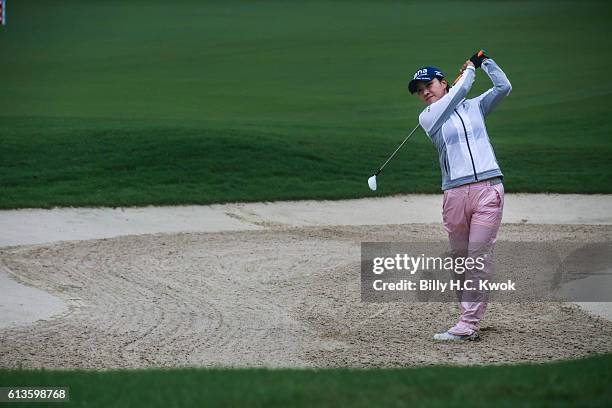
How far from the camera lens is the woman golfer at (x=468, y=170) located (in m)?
8.56

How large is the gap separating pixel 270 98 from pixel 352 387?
21.6 metres

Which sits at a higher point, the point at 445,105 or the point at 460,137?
the point at 445,105

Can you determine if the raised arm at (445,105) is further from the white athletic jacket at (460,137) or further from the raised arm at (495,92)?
the raised arm at (495,92)

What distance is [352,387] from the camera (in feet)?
19.0

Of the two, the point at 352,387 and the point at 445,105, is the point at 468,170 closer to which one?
A: the point at 445,105

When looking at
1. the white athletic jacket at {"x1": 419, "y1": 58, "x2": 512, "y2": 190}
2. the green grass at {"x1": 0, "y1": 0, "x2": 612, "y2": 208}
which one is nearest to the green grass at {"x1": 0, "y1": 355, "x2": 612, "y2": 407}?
the white athletic jacket at {"x1": 419, "y1": 58, "x2": 512, "y2": 190}

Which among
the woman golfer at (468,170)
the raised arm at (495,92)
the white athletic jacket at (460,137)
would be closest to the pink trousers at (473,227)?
the woman golfer at (468,170)

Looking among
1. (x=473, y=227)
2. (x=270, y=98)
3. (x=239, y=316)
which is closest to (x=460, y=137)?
(x=473, y=227)

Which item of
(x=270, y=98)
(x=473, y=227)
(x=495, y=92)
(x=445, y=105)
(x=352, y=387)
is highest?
(x=270, y=98)

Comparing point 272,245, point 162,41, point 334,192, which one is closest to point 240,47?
point 162,41

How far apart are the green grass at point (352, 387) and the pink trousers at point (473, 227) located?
1972 mm

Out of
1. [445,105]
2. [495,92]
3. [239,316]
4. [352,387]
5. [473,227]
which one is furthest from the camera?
[239,316]

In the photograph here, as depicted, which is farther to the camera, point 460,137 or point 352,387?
point 460,137

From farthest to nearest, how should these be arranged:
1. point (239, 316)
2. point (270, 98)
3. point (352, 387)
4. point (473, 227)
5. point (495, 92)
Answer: point (270, 98) < point (239, 316) < point (495, 92) < point (473, 227) < point (352, 387)
